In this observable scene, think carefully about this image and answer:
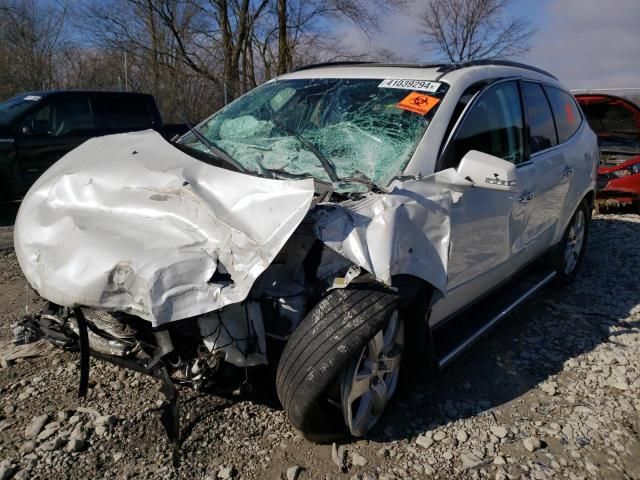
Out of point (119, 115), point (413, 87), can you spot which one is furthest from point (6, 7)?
point (413, 87)

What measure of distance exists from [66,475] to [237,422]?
78cm

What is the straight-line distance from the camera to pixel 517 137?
368 cm

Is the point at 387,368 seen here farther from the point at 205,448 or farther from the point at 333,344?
the point at 205,448

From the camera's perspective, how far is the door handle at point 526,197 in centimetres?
346

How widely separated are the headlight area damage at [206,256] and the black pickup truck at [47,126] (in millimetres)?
4881

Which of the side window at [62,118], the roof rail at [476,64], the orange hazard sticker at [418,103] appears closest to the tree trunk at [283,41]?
the side window at [62,118]

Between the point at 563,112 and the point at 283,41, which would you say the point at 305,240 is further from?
the point at 283,41

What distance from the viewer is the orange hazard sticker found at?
3049 millimetres

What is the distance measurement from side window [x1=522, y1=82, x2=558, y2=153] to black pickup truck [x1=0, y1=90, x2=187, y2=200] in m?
4.64

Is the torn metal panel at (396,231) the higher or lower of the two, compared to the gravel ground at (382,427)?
higher

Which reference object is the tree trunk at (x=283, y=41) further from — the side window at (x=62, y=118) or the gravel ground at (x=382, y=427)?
the gravel ground at (x=382, y=427)

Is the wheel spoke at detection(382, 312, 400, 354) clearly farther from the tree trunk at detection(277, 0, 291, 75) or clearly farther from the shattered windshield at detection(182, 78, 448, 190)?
the tree trunk at detection(277, 0, 291, 75)

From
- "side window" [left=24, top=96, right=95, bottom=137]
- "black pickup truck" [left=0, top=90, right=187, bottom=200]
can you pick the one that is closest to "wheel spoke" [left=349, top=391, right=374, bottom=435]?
"black pickup truck" [left=0, top=90, right=187, bottom=200]

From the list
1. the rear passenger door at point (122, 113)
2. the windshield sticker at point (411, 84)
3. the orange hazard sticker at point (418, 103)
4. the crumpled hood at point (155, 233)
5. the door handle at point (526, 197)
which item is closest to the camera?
the crumpled hood at point (155, 233)
